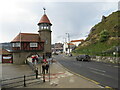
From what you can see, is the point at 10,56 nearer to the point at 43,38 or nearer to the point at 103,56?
the point at 43,38

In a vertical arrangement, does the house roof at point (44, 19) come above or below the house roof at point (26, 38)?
above

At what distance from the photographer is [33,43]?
29250 millimetres

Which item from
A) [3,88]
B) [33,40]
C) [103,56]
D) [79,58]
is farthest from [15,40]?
[103,56]

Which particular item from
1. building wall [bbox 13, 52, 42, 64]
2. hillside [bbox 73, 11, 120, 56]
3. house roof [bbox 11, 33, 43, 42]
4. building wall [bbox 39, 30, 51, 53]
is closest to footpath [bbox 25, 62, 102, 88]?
building wall [bbox 13, 52, 42, 64]

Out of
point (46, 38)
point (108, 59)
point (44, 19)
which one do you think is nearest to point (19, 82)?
point (46, 38)

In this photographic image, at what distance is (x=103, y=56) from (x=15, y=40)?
23.5 metres

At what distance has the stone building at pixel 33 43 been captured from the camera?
92.3 feet

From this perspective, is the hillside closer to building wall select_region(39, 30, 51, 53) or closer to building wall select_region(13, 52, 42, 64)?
building wall select_region(39, 30, 51, 53)

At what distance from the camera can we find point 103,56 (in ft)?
94.5

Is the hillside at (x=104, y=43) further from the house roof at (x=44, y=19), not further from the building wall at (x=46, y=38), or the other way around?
the house roof at (x=44, y=19)

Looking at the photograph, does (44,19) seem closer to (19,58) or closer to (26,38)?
(26,38)

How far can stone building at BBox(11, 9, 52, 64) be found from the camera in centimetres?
2812

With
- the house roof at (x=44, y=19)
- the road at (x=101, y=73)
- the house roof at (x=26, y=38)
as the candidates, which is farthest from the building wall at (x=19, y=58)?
the road at (x=101, y=73)

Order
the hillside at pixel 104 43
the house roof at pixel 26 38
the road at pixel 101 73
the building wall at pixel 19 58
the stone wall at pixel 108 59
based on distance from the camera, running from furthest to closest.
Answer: the hillside at pixel 104 43, the house roof at pixel 26 38, the building wall at pixel 19 58, the stone wall at pixel 108 59, the road at pixel 101 73
